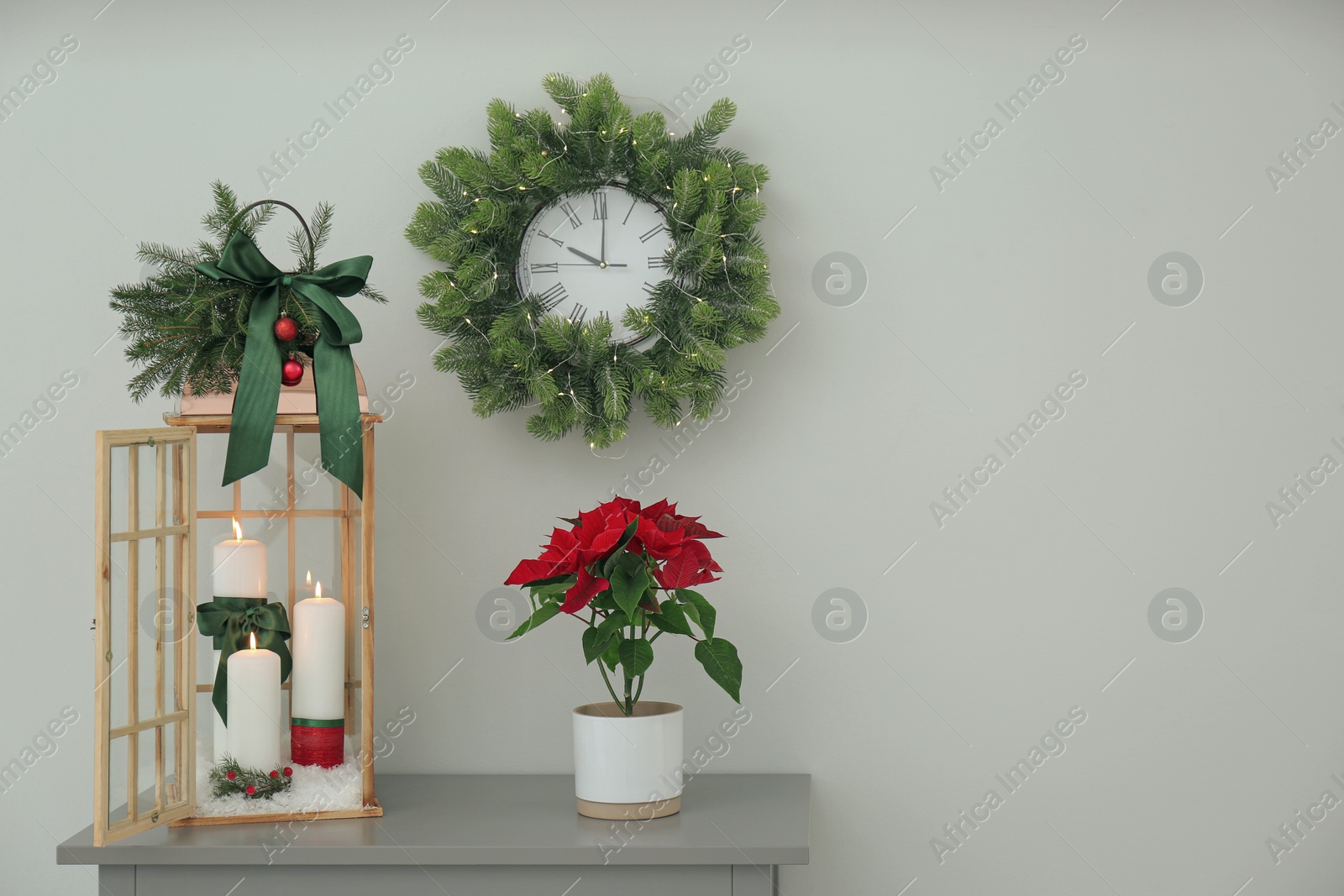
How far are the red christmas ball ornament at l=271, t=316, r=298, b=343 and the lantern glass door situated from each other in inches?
7.3

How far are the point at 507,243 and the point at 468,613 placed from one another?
625mm

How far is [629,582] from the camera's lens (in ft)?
4.48

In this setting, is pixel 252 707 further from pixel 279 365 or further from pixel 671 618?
pixel 671 618

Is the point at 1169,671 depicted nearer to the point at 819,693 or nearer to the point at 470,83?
the point at 819,693

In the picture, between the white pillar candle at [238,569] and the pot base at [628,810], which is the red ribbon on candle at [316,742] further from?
the pot base at [628,810]

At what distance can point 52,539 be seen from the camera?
1.73 meters

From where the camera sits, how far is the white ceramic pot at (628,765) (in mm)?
1399

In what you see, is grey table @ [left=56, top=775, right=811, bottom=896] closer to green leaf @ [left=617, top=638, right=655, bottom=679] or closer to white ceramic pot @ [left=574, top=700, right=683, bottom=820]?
white ceramic pot @ [left=574, top=700, right=683, bottom=820]

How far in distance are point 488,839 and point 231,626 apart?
1.54 feet

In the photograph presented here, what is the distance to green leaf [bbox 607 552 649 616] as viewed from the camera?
1329 mm

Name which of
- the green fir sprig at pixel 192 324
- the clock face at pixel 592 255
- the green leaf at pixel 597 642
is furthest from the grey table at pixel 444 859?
the clock face at pixel 592 255

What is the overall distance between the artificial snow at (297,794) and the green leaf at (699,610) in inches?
20.7

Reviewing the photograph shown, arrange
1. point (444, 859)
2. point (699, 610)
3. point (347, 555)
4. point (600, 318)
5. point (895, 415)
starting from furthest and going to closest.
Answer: point (895, 415) < point (600, 318) < point (347, 555) < point (699, 610) < point (444, 859)

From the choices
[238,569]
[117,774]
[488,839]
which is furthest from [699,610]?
[117,774]
